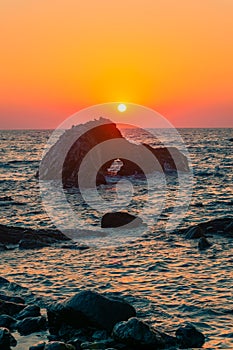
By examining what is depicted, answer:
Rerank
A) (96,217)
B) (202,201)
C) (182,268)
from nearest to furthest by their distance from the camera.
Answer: (182,268), (96,217), (202,201)

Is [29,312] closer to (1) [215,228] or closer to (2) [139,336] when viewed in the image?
(2) [139,336]

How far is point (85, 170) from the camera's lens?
44969 mm

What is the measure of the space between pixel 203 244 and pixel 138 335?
31.3 ft

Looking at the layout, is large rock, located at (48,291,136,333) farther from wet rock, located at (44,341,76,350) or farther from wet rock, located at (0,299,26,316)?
wet rock, located at (44,341,76,350)

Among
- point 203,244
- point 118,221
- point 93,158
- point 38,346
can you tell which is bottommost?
point 38,346

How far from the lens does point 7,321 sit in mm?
11688

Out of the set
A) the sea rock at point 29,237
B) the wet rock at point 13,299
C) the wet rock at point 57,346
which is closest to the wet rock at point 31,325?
the wet rock at point 57,346

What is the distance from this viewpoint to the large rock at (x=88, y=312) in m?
11.5

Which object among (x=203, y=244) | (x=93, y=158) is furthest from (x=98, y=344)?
(x=93, y=158)

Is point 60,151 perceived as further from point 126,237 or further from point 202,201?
point 126,237

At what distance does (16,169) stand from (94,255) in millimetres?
43383

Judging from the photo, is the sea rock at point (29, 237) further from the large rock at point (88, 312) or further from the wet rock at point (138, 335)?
the wet rock at point (138, 335)

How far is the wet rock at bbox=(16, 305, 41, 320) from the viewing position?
39.8ft

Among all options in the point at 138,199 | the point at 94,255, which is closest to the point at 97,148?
the point at 138,199
